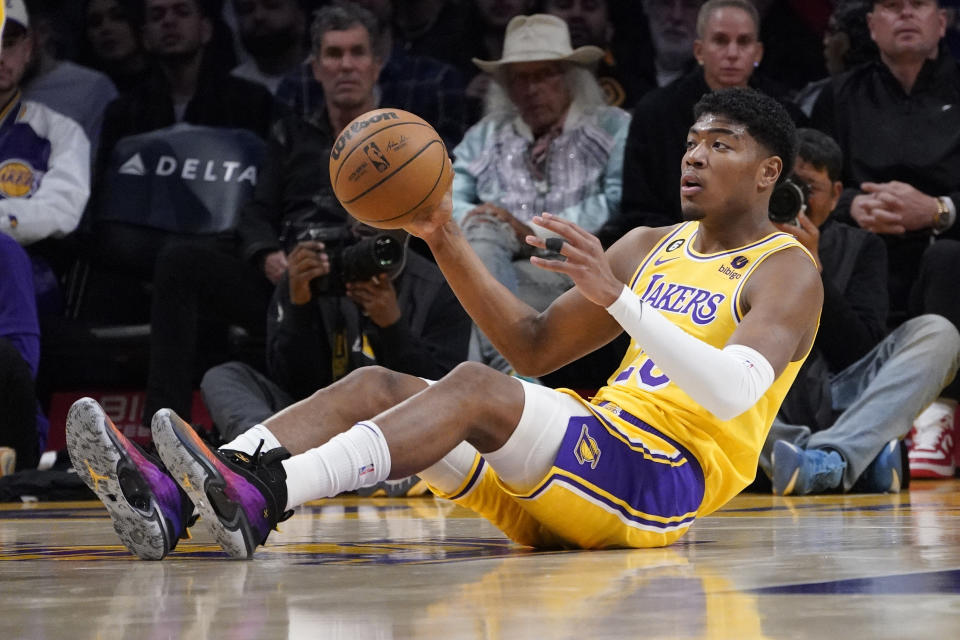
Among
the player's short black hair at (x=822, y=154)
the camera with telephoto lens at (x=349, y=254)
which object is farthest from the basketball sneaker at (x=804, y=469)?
the camera with telephoto lens at (x=349, y=254)

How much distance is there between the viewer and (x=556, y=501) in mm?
2562

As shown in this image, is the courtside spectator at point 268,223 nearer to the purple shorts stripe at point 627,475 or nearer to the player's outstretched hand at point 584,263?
the purple shorts stripe at point 627,475

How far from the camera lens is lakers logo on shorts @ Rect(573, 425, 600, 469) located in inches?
101

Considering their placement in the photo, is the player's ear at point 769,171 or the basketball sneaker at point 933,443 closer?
the player's ear at point 769,171

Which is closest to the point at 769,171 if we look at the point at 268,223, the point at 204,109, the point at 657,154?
the point at 657,154

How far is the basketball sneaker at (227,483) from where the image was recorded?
2.23m

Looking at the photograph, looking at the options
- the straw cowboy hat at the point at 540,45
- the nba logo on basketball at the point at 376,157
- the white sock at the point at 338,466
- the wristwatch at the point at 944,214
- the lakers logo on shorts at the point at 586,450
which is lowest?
the lakers logo on shorts at the point at 586,450

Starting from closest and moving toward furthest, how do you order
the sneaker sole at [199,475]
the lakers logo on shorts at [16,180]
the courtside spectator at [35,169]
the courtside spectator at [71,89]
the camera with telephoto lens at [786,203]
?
the sneaker sole at [199,475] → the camera with telephoto lens at [786,203] → the courtside spectator at [35,169] → the lakers logo on shorts at [16,180] → the courtside spectator at [71,89]

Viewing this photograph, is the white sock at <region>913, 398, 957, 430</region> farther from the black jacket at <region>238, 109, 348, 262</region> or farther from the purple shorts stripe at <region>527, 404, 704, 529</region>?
the purple shorts stripe at <region>527, 404, 704, 529</region>

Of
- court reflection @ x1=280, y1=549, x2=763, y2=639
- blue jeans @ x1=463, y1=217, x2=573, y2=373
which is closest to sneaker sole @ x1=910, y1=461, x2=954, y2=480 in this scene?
blue jeans @ x1=463, y1=217, x2=573, y2=373

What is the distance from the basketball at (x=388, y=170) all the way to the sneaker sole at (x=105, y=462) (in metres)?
0.81

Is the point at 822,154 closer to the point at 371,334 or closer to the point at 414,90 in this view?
the point at 371,334

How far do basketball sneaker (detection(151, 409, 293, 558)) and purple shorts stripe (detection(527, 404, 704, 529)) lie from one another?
0.52m

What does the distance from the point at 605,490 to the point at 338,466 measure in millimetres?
542
